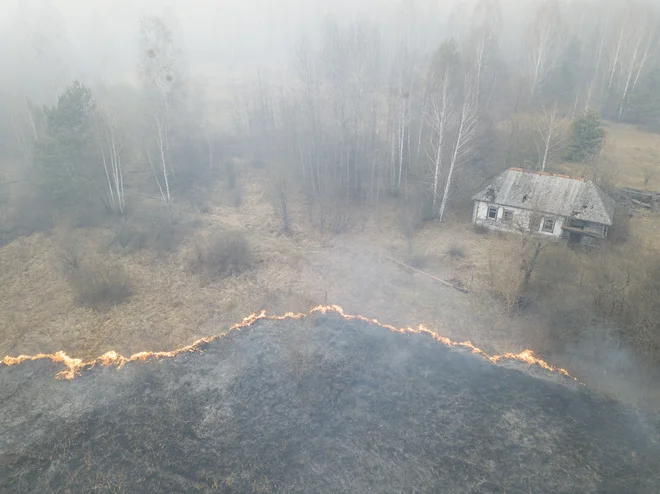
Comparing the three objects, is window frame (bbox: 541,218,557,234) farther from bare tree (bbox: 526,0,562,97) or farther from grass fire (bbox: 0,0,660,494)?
bare tree (bbox: 526,0,562,97)

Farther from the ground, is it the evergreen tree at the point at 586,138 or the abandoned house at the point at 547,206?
the evergreen tree at the point at 586,138

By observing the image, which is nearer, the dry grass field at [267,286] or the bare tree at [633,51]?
the dry grass field at [267,286]

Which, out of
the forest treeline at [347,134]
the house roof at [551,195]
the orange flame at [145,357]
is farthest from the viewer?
the forest treeline at [347,134]

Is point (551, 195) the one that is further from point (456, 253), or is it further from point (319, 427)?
point (319, 427)

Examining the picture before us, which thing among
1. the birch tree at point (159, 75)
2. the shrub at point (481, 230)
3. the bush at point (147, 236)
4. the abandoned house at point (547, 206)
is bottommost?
the shrub at point (481, 230)

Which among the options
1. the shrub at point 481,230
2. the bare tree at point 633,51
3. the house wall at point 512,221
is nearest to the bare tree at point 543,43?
the bare tree at point 633,51

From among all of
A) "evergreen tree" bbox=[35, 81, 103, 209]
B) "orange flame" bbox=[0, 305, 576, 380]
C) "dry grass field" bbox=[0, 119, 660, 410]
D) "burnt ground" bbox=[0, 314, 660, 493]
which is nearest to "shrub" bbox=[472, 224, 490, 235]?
"dry grass field" bbox=[0, 119, 660, 410]

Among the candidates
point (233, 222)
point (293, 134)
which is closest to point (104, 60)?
point (293, 134)

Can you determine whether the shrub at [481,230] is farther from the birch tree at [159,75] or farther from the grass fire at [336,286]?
the birch tree at [159,75]
